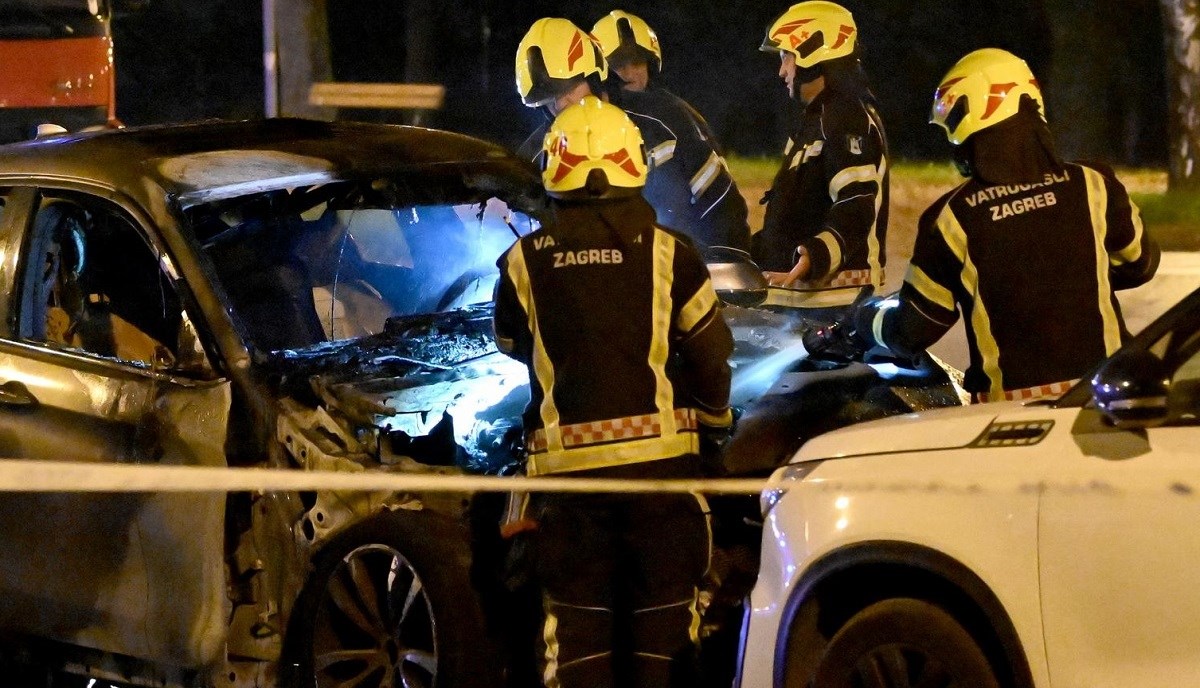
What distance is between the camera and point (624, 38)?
7055 millimetres

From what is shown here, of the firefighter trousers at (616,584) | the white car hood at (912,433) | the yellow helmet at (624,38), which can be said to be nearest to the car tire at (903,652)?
the white car hood at (912,433)

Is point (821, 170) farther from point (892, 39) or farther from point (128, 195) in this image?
point (892, 39)

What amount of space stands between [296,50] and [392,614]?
23.0 ft

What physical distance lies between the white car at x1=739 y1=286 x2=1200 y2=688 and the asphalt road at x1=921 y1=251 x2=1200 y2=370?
4709 millimetres

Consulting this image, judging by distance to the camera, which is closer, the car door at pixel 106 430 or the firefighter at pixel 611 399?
the firefighter at pixel 611 399

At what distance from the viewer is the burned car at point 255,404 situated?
171 inches

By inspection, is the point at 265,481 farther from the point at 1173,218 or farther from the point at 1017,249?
the point at 1173,218

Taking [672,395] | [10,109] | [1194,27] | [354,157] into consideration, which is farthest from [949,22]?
[672,395]

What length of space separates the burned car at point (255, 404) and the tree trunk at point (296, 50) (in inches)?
207

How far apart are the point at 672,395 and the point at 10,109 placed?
9.69 metres

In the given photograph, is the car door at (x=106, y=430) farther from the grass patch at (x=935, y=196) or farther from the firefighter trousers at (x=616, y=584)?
the grass patch at (x=935, y=196)

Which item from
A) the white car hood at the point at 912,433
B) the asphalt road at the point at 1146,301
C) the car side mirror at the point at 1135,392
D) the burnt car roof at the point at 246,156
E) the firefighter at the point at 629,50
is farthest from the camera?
the asphalt road at the point at 1146,301

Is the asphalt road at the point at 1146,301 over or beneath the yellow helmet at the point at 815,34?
beneath

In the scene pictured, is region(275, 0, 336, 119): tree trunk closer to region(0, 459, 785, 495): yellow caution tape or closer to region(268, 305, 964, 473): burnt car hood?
region(268, 305, 964, 473): burnt car hood
